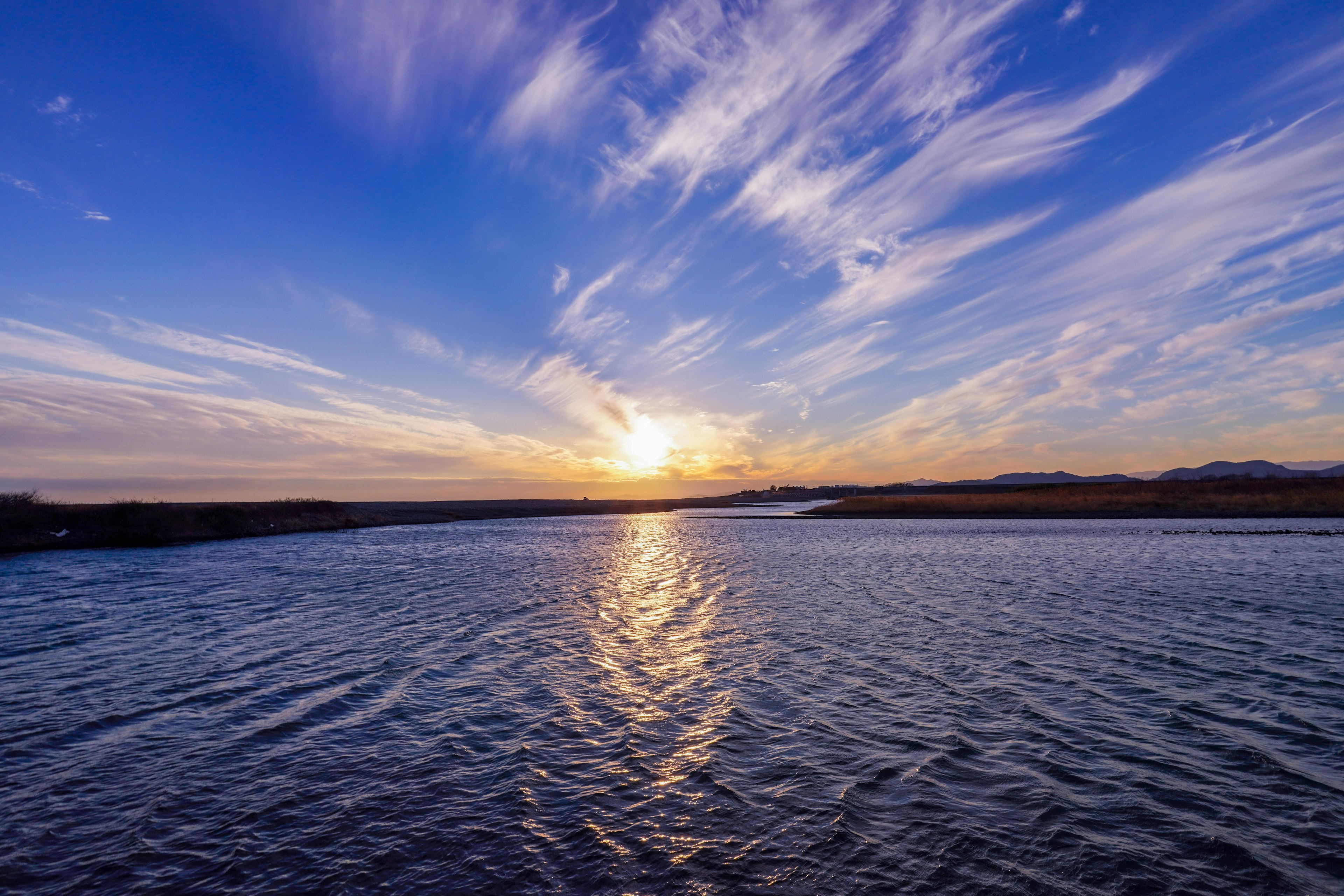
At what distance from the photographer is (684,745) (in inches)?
428

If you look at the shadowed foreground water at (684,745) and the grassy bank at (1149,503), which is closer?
the shadowed foreground water at (684,745)

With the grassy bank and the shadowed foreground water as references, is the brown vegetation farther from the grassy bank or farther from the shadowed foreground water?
the grassy bank

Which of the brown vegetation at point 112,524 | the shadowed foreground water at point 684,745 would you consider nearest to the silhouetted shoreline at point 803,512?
the brown vegetation at point 112,524

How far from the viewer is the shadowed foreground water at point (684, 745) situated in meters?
7.18

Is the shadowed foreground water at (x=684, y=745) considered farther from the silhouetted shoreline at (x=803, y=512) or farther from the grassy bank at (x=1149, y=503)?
the grassy bank at (x=1149, y=503)

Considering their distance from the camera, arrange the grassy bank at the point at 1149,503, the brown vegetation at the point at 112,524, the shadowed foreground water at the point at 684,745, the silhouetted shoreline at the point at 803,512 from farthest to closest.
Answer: the grassy bank at the point at 1149,503 < the silhouetted shoreline at the point at 803,512 < the brown vegetation at the point at 112,524 < the shadowed foreground water at the point at 684,745

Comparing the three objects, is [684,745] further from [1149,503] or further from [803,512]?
[803,512]

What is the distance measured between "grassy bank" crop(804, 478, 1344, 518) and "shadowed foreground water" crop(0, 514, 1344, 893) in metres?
66.8

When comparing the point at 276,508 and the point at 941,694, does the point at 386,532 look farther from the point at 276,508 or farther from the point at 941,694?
the point at 941,694

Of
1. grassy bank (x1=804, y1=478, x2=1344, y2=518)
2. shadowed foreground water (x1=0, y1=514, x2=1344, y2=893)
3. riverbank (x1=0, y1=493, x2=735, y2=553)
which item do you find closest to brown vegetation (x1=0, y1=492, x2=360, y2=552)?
riverbank (x1=0, y1=493, x2=735, y2=553)

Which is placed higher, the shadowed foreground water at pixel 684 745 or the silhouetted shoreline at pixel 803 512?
the silhouetted shoreline at pixel 803 512

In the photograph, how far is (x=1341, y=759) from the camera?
32.2 feet

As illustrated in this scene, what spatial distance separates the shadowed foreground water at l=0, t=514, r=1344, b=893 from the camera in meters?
7.18

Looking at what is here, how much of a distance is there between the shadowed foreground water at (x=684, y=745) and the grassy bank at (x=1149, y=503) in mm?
66807
